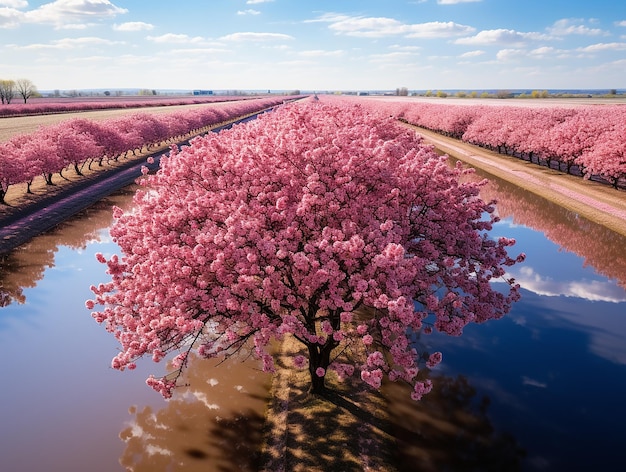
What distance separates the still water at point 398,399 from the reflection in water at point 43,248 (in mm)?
305

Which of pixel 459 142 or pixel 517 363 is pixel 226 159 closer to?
pixel 517 363

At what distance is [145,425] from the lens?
15.5m

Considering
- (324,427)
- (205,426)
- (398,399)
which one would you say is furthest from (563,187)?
(205,426)

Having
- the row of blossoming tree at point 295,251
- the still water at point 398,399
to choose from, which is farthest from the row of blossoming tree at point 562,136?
the row of blossoming tree at point 295,251

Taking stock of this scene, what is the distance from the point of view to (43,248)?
33031 millimetres

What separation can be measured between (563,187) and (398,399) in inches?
1749

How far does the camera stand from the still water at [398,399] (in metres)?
14.0

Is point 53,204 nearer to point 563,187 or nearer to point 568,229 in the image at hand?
point 568,229

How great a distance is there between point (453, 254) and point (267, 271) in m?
6.70

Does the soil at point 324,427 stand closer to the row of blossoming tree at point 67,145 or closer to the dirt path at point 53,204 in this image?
the dirt path at point 53,204

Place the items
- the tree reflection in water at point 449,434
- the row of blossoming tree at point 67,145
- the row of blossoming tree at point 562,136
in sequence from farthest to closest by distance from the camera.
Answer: the row of blossoming tree at point 562,136, the row of blossoming tree at point 67,145, the tree reflection in water at point 449,434

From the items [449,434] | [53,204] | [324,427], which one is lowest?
[449,434]

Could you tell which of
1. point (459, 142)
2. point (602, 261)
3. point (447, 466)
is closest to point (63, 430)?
point (447, 466)

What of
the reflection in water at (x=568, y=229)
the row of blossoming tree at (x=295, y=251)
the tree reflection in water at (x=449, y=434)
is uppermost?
the row of blossoming tree at (x=295, y=251)
